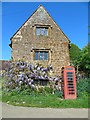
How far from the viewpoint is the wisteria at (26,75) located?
71.9 feet

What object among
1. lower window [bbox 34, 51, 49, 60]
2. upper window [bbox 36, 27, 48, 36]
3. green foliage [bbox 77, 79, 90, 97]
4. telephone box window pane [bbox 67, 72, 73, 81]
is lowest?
green foliage [bbox 77, 79, 90, 97]

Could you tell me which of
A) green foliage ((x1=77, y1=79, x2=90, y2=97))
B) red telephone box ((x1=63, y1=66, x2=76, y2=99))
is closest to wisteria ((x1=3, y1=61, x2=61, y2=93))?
green foliage ((x1=77, y1=79, x2=90, y2=97))

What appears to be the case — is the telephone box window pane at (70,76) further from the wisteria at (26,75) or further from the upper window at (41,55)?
the upper window at (41,55)

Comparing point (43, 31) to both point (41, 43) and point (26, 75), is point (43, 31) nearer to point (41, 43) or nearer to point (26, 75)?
point (41, 43)

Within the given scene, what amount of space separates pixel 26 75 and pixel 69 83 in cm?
416

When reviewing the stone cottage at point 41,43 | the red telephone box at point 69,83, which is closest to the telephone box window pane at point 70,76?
the red telephone box at point 69,83

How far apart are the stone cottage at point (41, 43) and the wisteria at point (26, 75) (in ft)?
4.20

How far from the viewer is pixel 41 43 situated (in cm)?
2555

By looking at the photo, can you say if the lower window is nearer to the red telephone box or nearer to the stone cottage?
the stone cottage

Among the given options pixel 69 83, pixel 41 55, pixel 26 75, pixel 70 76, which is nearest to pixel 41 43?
pixel 41 55

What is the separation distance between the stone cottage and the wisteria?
4.20 ft

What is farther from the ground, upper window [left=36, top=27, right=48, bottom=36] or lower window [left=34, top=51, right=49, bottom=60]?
upper window [left=36, top=27, right=48, bottom=36]

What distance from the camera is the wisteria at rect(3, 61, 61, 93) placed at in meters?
21.9

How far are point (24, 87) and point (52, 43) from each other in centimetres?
583
